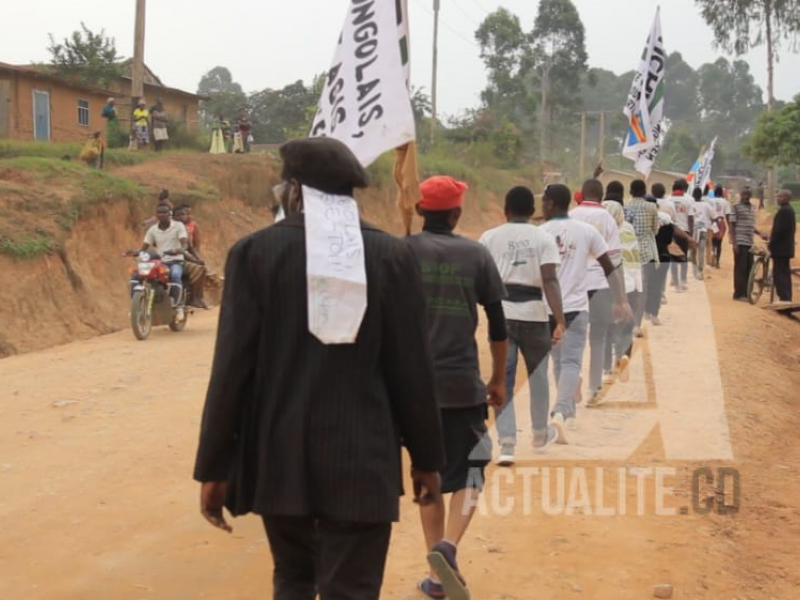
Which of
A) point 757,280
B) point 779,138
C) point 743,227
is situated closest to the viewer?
point 743,227

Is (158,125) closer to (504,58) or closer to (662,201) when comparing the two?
(662,201)

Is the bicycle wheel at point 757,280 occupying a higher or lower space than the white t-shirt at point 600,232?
lower

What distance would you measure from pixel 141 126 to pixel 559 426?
2252cm

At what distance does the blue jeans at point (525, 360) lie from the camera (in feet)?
22.4

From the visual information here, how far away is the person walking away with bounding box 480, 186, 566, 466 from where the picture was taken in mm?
6629

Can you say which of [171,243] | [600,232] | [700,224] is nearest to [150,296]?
[171,243]

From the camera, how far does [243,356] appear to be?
3.19 metres

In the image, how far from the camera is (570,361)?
25.6 feet

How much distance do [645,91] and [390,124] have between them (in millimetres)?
8852

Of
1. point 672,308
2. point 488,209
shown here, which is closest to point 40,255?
point 672,308

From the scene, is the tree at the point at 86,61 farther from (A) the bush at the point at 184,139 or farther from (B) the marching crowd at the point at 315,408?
(B) the marching crowd at the point at 315,408

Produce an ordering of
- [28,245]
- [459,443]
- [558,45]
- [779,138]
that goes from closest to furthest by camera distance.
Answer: [459,443] < [28,245] < [779,138] < [558,45]

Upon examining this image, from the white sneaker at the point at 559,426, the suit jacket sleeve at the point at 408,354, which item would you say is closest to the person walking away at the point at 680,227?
the white sneaker at the point at 559,426

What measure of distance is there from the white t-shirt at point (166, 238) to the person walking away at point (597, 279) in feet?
21.6
